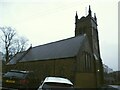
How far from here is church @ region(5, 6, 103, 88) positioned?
42853 millimetres

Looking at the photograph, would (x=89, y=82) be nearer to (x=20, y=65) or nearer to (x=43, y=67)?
(x=43, y=67)

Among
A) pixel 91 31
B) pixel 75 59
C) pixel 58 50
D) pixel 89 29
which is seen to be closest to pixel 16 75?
pixel 75 59

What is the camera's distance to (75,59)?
137 feet

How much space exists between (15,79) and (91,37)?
39.8 meters

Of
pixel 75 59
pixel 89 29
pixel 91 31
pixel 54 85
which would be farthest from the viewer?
pixel 89 29

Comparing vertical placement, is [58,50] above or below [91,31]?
below

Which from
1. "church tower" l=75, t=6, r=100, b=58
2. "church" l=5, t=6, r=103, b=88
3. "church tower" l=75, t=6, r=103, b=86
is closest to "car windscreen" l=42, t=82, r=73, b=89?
"church" l=5, t=6, r=103, b=88

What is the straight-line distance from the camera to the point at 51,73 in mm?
47781

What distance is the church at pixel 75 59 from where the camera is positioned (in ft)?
141

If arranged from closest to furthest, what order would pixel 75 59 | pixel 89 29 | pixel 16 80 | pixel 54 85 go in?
1. pixel 54 85
2. pixel 16 80
3. pixel 75 59
4. pixel 89 29

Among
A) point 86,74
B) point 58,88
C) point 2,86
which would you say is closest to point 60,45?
point 86,74

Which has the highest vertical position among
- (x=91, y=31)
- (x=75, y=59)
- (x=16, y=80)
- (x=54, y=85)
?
(x=91, y=31)

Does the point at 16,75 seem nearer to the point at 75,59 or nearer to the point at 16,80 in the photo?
the point at 16,80

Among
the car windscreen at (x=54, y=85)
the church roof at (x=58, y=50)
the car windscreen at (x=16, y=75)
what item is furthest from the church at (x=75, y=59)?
the car windscreen at (x=54, y=85)
